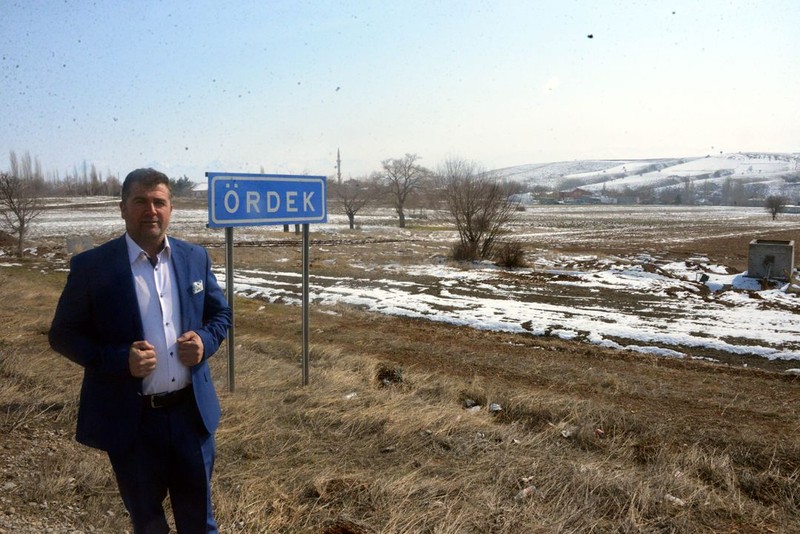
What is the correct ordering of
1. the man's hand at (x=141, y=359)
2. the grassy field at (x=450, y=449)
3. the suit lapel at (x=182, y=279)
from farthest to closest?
the grassy field at (x=450, y=449) → the suit lapel at (x=182, y=279) → the man's hand at (x=141, y=359)

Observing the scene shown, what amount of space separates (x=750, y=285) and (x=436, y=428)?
14.6 m

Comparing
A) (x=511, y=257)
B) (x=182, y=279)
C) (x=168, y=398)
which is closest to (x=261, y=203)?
(x=182, y=279)

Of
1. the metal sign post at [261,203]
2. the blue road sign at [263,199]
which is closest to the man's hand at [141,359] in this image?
the metal sign post at [261,203]

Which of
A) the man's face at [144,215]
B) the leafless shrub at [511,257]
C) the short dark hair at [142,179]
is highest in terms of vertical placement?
the short dark hair at [142,179]

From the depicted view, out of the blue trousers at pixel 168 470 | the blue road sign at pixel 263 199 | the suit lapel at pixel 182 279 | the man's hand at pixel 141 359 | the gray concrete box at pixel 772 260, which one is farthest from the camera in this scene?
the gray concrete box at pixel 772 260

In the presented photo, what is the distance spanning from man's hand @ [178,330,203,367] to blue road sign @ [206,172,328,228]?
286cm

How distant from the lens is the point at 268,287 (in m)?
14.8

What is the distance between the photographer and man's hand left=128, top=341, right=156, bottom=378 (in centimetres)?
211

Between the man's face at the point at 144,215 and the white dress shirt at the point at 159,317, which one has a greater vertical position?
the man's face at the point at 144,215

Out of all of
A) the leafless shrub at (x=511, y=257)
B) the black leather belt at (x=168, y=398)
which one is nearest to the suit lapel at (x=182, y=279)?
the black leather belt at (x=168, y=398)

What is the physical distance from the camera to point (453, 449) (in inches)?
157

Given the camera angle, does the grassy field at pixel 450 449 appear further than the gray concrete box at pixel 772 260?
No

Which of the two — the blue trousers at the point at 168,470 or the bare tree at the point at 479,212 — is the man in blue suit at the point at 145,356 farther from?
the bare tree at the point at 479,212

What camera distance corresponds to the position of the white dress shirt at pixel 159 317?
2.24 m
